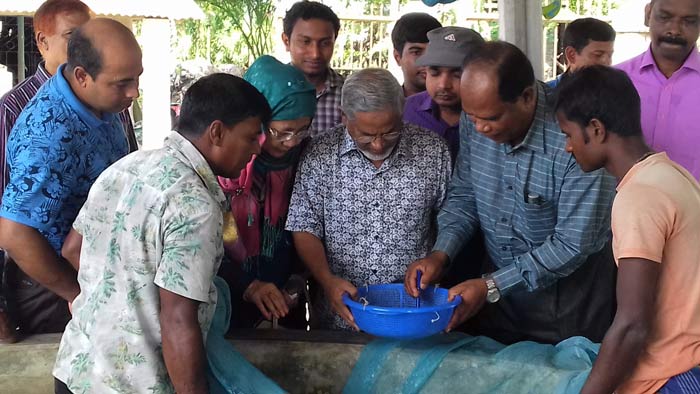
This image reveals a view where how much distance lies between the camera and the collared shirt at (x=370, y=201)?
2.71 metres

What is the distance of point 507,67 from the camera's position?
7.64 feet

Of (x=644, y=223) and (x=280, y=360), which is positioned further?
(x=280, y=360)

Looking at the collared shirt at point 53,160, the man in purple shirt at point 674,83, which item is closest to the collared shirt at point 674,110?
the man in purple shirt at point 674,83

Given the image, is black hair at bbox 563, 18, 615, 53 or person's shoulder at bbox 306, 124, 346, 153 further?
black hair at bbox 563, 18, 615, 53

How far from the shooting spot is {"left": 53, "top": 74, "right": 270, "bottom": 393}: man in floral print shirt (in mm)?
1802

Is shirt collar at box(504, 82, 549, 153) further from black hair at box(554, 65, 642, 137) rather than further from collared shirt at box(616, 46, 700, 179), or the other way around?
collared shirt at box(616, 46, 700, 179)

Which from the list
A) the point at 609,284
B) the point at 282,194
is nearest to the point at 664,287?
the point at 609,284

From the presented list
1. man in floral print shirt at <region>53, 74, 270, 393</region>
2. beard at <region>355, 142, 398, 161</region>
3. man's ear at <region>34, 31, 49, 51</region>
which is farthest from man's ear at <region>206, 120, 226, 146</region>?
Result: man's ear at <region>34, 31, 49, 51</region>

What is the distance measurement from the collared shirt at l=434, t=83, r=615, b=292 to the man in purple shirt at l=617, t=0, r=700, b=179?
100cm

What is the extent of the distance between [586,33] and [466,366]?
268cm

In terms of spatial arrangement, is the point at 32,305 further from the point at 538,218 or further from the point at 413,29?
the point at 413,29

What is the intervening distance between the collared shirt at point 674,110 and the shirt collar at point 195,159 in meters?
2.19

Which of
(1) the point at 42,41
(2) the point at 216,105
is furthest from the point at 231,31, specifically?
(2) the point at 216,105

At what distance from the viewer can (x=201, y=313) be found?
2002 millimetres
